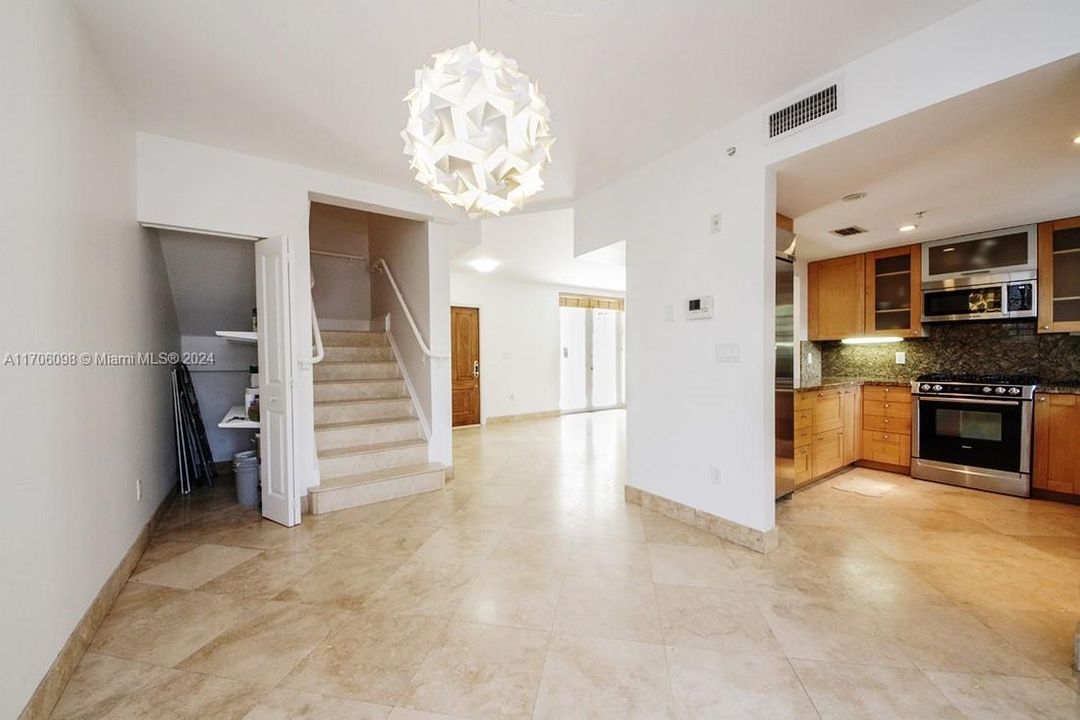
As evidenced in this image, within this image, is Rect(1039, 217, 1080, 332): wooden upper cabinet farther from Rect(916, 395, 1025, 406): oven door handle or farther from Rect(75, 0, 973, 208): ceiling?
Rect(75, 0, 973, 208): ceiling

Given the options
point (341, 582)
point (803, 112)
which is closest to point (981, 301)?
point (803, 112)

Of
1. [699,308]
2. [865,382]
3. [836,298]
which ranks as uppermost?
[836,298]

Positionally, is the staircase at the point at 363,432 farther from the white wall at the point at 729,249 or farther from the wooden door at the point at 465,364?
the wooden door at the point at 465,364

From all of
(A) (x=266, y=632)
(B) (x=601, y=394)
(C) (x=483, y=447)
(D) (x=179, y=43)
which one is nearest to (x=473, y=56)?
(D) (x=179, y=43)

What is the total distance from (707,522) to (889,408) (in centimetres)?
307

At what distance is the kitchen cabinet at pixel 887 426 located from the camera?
432 cm

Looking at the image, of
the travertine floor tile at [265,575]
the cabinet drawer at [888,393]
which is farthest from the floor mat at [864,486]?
the travertine floor tile at [265,575]

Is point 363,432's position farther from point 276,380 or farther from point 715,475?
point 715,475

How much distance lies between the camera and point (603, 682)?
157cm

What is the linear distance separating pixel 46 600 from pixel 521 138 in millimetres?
2263

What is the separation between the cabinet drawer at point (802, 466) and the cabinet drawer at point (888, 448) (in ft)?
3.98

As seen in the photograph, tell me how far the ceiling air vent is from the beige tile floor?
248 centimetres

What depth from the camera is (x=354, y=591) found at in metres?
2.18

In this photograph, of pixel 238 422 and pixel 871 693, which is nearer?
pixel 871 693
